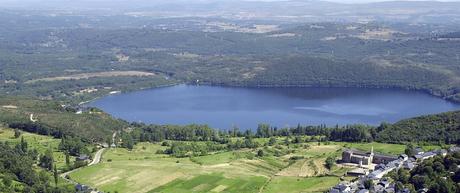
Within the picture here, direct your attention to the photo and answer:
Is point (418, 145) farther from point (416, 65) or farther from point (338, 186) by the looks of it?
point (416, 65)

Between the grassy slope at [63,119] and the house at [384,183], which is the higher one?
the house at [384,183]

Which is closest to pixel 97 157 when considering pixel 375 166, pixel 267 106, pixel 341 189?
pixel 375 166

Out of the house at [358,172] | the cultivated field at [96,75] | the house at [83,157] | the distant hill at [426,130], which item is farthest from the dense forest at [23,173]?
the cultivated field at [96,75]

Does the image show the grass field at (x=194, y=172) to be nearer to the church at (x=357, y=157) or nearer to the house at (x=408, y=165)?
the church at (x=357, y=157)

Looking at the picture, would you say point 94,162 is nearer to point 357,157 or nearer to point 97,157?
point 97,157

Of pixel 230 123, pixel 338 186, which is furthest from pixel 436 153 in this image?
pixel 230 123

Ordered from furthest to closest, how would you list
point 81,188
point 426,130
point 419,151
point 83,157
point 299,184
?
point 426,130 → point 83,157 → point 419,151 → point 299,184 → point 81,188
